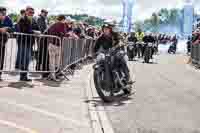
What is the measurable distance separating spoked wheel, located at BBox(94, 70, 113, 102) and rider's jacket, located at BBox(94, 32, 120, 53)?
95cm

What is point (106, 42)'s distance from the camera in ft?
42.0

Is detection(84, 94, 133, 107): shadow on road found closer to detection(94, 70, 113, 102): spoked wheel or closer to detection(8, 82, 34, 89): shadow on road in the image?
detection(94, 70, 113, 102): spoked wheel

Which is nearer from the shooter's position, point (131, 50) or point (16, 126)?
point (16, 126)

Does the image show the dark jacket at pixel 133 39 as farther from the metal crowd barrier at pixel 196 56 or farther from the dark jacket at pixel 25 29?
the dark jacket at pixel 25 29

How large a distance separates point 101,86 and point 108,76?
0.30m

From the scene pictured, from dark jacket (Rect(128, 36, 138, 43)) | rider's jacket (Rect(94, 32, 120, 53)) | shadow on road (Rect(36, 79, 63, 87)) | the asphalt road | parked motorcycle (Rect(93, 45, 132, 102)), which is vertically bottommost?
the asphalt road

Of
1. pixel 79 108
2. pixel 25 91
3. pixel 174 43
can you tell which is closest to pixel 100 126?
pixel 79 108

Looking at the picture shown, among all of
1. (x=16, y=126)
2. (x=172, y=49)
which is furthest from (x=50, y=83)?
(x=172, y=49)

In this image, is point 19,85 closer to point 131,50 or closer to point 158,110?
point 158,110

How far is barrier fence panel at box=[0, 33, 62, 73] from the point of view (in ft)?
45.1

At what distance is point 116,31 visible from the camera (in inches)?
512

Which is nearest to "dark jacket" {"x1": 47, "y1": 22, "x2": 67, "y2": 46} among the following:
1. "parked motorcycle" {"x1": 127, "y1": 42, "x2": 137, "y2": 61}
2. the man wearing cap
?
the man wearing cap

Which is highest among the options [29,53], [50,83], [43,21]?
[43,21]

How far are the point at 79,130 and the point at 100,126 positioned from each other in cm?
55
